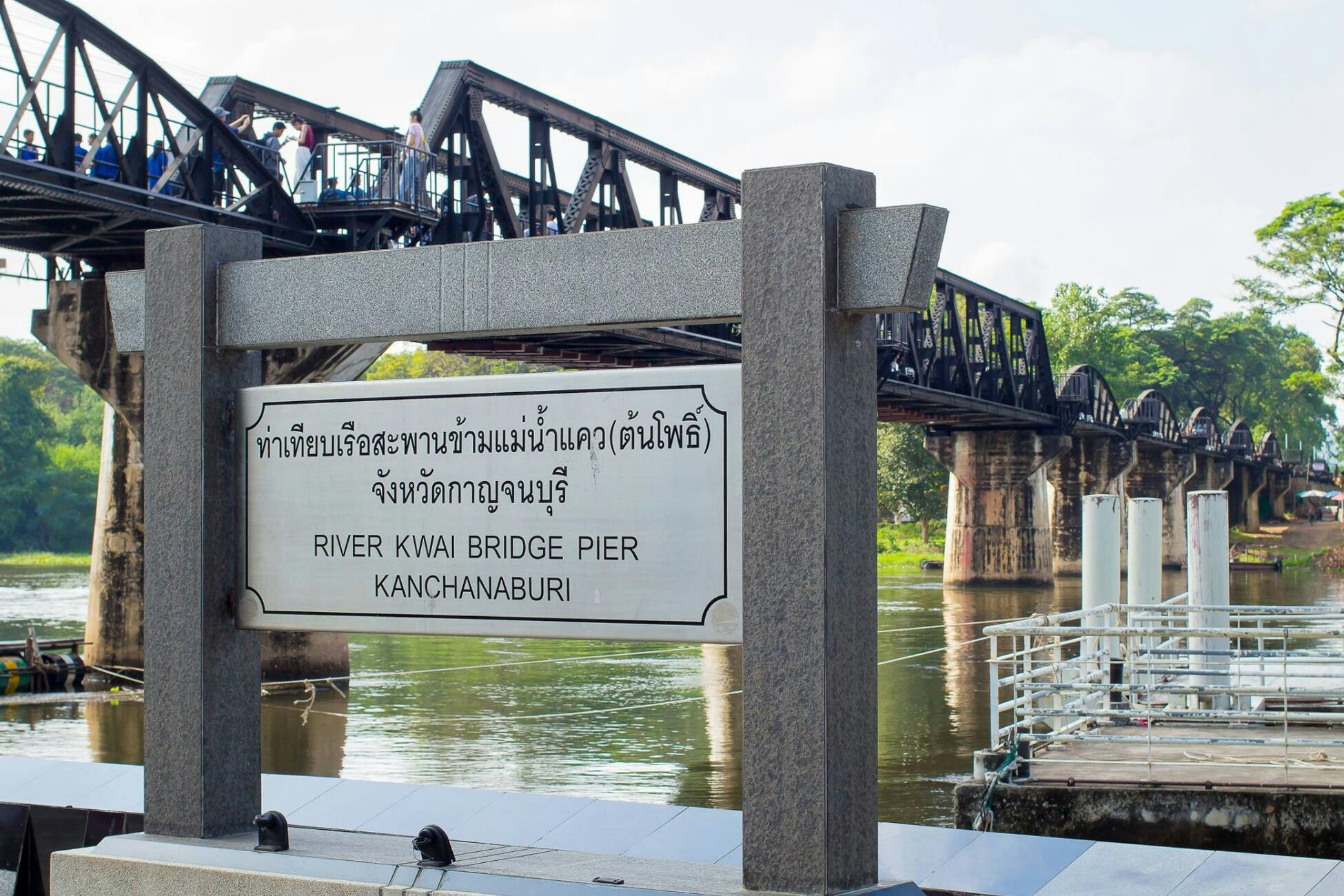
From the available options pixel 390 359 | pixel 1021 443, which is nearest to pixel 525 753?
pixel 1021 443

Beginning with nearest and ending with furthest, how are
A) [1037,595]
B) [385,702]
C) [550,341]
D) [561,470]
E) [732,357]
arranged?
[561,470], [385,702], [550,341], [732,357], [1037,595]

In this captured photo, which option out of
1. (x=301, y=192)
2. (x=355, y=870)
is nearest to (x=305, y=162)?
(x=301, y=192)

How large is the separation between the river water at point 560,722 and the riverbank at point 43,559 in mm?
50756

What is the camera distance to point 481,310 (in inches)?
245

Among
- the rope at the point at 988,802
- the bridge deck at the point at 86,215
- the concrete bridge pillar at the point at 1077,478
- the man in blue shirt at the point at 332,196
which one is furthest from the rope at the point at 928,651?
the concrete bridge pillar at the point at 1077,478

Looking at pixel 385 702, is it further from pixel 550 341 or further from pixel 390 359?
pixel 390 359

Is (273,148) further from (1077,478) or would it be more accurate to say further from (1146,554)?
(1077,478)

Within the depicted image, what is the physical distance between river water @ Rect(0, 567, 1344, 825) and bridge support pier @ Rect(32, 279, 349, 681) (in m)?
1.39

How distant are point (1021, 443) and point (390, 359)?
67.0 metres

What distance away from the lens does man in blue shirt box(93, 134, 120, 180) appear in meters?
22.7

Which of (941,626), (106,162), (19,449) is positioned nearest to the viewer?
(106,162)

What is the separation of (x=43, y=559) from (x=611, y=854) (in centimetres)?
9092

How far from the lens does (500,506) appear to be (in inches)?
241

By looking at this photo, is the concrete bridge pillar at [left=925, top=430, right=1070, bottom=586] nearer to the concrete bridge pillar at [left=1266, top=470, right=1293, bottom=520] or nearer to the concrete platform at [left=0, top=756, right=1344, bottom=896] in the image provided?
the concrete platform at [left=0, top=756, right=1344, bottom=896]
